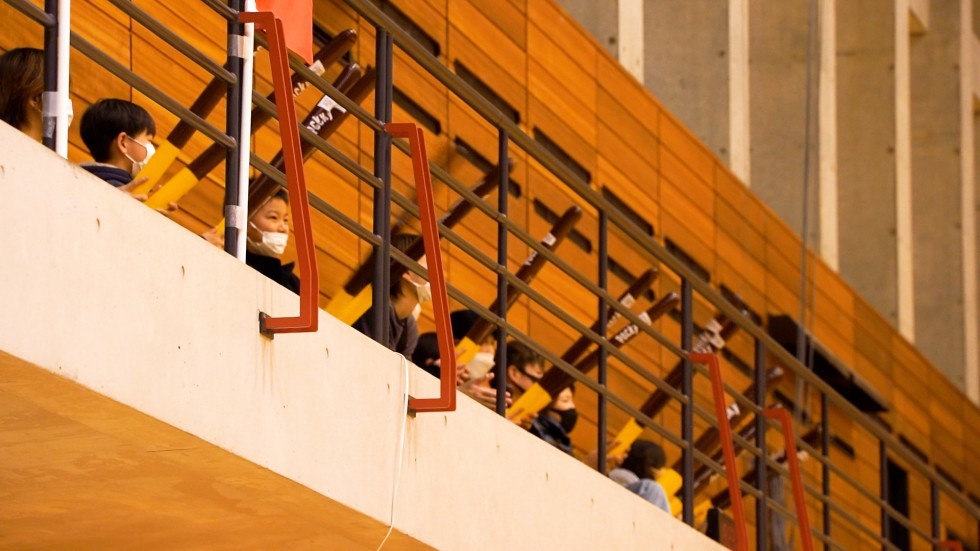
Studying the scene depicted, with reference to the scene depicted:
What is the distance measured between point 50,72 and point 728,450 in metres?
2.88

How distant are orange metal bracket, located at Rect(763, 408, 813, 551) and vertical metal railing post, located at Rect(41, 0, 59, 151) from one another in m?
3.35

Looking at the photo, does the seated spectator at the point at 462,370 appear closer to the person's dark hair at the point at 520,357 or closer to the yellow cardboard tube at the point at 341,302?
the person's dark hair at the point at 520,357

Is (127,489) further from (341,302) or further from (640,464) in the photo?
(640,464)

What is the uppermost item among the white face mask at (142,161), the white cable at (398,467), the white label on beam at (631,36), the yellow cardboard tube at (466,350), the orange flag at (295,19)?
the white label on beam at (631,36)

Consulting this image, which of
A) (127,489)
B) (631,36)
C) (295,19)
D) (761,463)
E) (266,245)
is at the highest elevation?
(631,36)

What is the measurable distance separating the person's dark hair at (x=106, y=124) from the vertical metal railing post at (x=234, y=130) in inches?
12.3

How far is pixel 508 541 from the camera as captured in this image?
4.37 metres

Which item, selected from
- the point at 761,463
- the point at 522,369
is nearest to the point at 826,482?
the point at 761,463

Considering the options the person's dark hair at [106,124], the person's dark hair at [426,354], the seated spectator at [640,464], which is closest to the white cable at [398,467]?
the person's dark hair at [106,124]

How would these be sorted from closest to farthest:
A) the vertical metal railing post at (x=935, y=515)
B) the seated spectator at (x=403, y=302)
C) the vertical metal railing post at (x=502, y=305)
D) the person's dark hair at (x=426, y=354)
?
1. the vertical metal railing post at (x=502, y=305)
2. the seated spectator at (x=403, y=302)
3. the person's dark hair at (x=426, y=354)
4. the vertical metal railing post at (x=935, y=515)

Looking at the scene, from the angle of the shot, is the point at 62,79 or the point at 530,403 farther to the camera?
the point at 530,403

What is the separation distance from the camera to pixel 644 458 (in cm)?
608

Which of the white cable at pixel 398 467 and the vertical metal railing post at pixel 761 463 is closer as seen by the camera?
the white cable at pixel 398 467

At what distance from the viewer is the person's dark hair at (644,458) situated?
608cm
